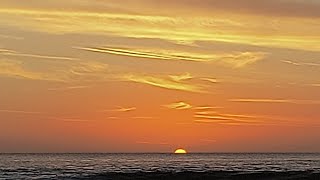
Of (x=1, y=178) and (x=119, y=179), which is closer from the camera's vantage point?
(x=119, y=179)

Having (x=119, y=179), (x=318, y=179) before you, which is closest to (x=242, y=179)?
(x=318, y=179)

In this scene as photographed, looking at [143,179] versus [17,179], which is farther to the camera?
[17,179]

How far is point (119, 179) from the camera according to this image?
186ft

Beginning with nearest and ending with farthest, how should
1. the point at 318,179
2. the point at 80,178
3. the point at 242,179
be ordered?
the point at 318,179 < the point at 242,179 < the point at 80,178

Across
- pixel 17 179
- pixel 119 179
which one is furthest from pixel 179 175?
pixel 17 179

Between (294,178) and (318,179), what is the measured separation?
2057 millimetres

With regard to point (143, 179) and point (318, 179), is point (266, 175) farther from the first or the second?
point (143, 179)

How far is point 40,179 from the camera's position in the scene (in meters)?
61.2

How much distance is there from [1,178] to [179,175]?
51.6 feet

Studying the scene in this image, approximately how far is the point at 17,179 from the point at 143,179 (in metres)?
12.2

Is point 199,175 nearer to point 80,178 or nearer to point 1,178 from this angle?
point 80,178

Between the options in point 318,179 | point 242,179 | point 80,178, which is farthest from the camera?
point 80,178

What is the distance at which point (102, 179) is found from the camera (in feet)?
188

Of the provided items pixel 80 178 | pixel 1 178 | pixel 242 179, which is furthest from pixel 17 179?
pixel 242 179
